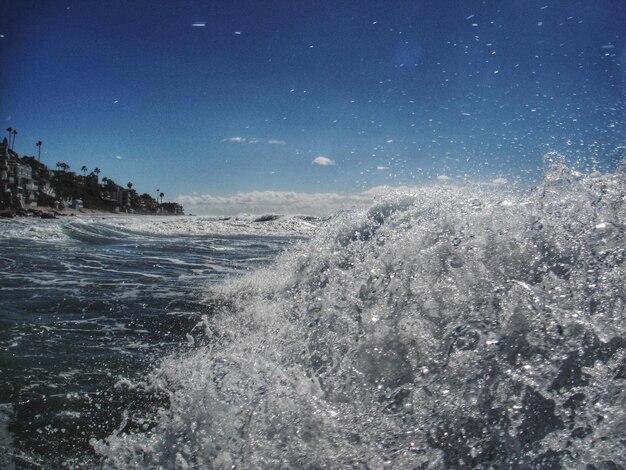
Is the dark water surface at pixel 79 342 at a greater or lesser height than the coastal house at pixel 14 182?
lesser

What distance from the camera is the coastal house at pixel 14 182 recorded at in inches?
2072

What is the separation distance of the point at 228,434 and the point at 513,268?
219 cm

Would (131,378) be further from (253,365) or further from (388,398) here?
(388,398)

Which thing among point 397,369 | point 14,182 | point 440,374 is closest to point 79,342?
point 397,369

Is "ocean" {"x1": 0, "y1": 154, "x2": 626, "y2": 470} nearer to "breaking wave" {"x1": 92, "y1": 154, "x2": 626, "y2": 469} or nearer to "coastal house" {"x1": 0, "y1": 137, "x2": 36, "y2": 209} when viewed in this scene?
"breaking wave" {"x1": 92, "y1": 154, "x2": 626, "y2": 469}

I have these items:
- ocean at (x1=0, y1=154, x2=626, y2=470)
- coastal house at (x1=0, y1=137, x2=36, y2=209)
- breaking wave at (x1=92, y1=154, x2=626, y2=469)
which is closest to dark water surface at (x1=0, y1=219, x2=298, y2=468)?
ocean at (x1=0, y1=154, x2=626, y2=470)

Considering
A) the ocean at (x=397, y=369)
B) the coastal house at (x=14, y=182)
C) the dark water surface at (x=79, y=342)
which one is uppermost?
the coastal house at (x=14, y=182)

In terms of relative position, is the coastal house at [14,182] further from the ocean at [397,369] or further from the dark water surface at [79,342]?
the ocean at [397,369]

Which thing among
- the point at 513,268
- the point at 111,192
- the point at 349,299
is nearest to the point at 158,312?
the point at 349,299

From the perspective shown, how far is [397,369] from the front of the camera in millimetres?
2203

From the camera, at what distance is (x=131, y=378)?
3137mm

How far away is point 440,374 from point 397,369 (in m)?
0.28

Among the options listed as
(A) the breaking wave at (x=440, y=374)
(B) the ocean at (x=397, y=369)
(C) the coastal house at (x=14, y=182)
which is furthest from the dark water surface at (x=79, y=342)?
(C) the coastal house at (x=14, y=182)

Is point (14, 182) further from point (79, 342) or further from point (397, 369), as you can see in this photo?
point (397, 369)
